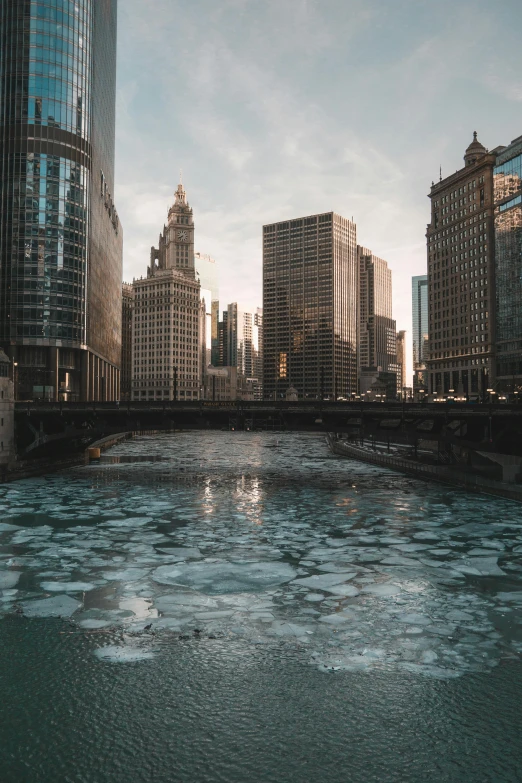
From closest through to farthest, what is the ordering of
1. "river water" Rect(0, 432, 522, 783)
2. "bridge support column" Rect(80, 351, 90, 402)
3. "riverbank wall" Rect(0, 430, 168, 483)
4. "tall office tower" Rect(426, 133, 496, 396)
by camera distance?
"river water" Rect(0, 432, 522, 783)
"riverbank wall" Rect(0, 430, 168, 483)
"bridge support column" Rect(80, 351, 90, 402)
"tall office tower" Rect(426, 133, 496, 396)

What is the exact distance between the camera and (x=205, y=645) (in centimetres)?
1460

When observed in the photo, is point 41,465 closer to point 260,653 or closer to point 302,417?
point 302,417

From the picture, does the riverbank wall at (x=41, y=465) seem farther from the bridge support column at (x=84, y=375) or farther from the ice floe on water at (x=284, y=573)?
the bridge support column at (x=84, y=375)

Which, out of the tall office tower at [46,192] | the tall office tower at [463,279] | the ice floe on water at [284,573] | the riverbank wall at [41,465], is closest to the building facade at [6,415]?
the riverbank wall at [41,465]

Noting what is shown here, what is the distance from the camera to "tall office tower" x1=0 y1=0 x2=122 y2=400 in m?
110

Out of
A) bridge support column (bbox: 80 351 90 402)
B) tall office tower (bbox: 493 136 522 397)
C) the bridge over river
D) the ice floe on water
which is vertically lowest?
the ice floe on water

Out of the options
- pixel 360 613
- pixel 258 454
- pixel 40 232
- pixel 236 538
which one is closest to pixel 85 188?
pixel 40 232

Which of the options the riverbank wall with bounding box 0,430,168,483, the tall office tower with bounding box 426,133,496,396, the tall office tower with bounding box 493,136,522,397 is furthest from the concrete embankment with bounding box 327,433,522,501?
the tall office tower with bounding box 426,133,496,396

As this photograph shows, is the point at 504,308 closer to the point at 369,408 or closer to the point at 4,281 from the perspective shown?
the point at 369,408

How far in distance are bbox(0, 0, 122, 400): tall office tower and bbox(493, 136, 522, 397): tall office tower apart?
10614 cm

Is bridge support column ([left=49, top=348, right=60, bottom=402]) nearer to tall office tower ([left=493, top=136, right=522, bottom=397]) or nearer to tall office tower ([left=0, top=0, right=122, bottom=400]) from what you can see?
tall office tower ([left=0, top=0, right=122, bottom=400])

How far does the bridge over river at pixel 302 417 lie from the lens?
5750 cm

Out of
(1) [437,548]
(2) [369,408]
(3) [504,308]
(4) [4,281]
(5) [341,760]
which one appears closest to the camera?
(5) [341,760]

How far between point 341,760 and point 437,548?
17178 millimetres
